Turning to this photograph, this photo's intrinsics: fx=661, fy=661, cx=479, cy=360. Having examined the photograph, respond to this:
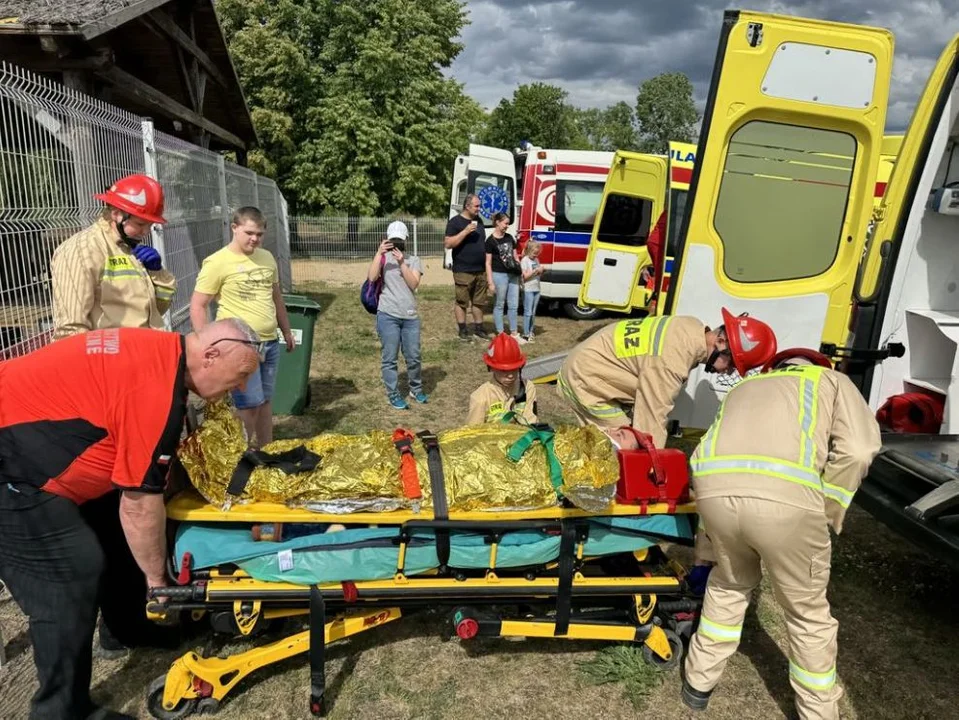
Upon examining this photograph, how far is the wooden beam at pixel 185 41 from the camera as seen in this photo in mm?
8211

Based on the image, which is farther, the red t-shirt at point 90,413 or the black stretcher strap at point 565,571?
the black stretcher strap at point 565,571

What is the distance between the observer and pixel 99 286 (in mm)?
3299

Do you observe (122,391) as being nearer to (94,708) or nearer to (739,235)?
(94,708)

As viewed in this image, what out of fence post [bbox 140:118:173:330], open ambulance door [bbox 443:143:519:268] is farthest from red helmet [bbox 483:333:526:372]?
open ambulance door [bbox 443:143:519:268]

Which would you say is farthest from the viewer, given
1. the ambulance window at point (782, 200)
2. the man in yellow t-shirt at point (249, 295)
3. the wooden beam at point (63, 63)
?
the wooden beam at point (63, 63)

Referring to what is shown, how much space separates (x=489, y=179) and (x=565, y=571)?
1291cm

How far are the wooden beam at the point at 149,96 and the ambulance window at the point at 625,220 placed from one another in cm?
628

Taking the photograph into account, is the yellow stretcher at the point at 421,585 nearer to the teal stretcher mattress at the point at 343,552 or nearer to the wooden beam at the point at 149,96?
the teal stretcher mattress at the point at 343,552

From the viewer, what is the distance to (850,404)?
8.72 ft

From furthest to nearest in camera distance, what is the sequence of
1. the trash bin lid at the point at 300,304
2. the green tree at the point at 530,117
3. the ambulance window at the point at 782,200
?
1. the green tree at the point at 530,117
2. the trash bin lid at the point at 300,304
3. the ambulance window at the point at 782,200

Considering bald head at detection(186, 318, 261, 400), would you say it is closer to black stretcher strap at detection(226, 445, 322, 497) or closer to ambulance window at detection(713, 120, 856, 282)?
black stretcher strap at detection(226, 445, 322, 497)

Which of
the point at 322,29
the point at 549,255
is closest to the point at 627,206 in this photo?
the point at 549,255

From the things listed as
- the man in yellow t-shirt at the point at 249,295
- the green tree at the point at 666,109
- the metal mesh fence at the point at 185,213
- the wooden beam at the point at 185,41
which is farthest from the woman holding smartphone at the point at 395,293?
the green tree at the point at 666,109

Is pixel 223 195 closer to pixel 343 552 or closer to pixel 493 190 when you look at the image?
pixel 343 552
